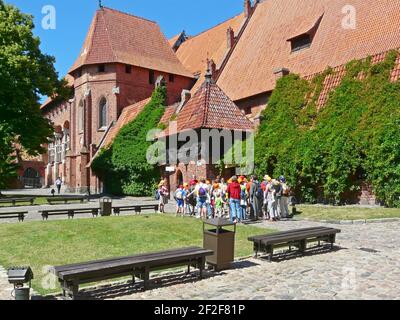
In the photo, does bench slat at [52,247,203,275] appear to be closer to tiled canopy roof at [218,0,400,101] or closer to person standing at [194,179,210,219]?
person standing at [194,179,210,219]

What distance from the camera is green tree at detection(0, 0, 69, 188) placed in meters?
28.4

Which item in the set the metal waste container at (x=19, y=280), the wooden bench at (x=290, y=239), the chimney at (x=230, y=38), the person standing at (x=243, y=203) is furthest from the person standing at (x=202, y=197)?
the chimney at (x=230, y=38)

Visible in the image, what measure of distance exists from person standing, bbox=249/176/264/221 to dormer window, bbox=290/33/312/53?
14.3 metres

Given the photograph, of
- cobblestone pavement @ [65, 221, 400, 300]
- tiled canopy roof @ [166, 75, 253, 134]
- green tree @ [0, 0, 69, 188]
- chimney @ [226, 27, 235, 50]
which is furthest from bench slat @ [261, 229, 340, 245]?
chimney @ [226, 27, 235, 50]

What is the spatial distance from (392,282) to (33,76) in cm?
2838

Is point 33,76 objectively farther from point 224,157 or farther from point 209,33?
point 209,33

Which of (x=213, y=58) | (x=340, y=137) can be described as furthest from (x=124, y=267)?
(x=213, y=58)

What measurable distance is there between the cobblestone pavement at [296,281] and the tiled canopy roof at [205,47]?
28018mm

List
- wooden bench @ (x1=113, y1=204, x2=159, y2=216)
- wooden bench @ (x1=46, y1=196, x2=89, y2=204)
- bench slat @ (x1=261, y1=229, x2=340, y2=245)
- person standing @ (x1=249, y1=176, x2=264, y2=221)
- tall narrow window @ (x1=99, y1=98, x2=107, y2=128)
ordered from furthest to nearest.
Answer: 1. tall narrow window @ (x1=99, y1=98, x2=107, y2=128)
2. wooden bench @ (x1=46, y1=196, x2=89, y2=204)
3. wooden bench @ (x1=113, y1=204, x2=159, y2=216)
4. person standing @ (x1=249, y1=176, x2=264, y2=221)
5. bench slat @ (x1=261, y1=229, x2=340, y2=245)

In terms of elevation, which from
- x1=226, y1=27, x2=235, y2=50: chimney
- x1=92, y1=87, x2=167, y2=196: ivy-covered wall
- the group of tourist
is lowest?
the group of tourist

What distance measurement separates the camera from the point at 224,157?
2336 centimetres

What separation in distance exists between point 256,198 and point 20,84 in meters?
20.5
